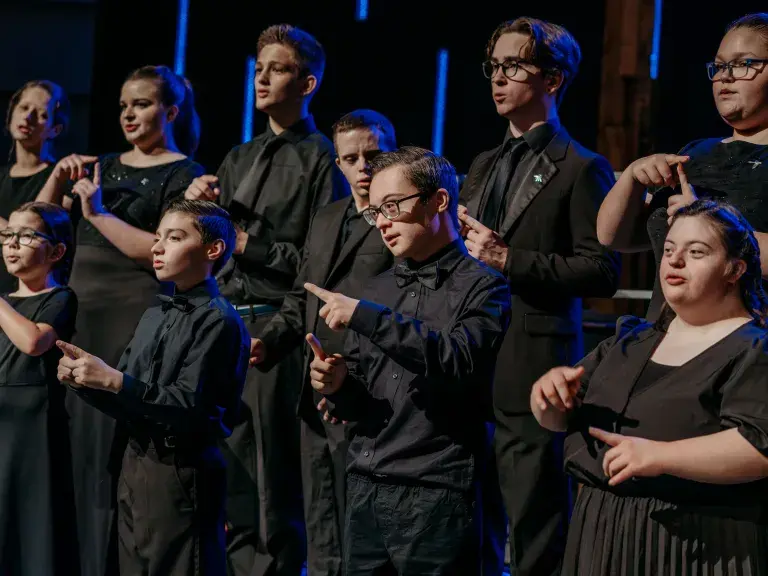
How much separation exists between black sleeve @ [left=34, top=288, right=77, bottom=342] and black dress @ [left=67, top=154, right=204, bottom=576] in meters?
0.23

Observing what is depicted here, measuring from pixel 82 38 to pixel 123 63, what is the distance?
0.33m

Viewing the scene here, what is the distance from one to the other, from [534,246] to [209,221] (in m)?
0.89

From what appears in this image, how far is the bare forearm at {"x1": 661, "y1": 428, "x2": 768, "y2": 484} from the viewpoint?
2094mm

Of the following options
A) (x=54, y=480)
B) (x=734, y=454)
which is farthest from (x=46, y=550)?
(x=734, y=454)

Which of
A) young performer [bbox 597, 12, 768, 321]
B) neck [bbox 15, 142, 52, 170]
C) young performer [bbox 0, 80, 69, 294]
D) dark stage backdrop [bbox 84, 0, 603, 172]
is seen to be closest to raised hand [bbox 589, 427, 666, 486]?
young performer [bbox 597, 12, 768, 321]

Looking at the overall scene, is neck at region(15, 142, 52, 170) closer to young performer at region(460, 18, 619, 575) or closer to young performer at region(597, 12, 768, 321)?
young performer at region(460, 18, 619, 575)

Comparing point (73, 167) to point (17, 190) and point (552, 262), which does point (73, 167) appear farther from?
point (552, 262)

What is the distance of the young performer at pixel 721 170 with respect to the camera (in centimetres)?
268

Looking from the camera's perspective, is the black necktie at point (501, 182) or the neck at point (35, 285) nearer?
the black necktie at point (501, 182)

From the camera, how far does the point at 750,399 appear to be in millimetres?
2117

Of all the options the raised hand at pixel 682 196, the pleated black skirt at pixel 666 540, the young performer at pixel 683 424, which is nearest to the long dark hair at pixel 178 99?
the raised hand at pixel 682 196

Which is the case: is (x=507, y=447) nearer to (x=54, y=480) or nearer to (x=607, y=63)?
(x=54, y=480)

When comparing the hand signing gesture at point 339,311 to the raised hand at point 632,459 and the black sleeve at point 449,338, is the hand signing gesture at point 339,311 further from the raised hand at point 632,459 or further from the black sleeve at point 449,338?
the raised hand at point 632,459

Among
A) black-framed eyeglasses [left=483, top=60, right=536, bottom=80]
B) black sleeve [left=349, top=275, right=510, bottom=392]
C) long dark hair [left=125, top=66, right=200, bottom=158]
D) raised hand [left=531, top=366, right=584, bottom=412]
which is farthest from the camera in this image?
long dark hair [left=125, top=66, right=200, bottom=158]
